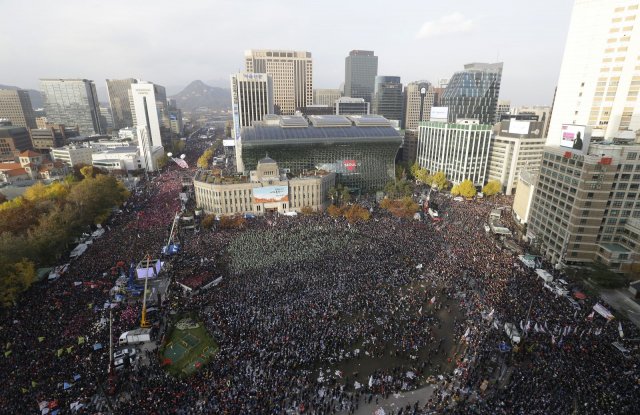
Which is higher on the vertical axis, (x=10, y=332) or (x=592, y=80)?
(x=592, y=80)

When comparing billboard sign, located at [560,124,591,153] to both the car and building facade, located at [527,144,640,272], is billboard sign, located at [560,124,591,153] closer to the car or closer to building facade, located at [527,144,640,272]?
building facade, located at [527,144,640,272]

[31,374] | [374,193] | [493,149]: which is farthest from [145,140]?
[493,149]

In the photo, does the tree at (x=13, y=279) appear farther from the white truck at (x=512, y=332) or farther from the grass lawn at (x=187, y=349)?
the white truck at (x=512, y=332)

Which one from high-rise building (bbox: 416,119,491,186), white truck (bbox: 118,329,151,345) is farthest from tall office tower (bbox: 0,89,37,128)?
high-rise building (bbox: 416,119,491,186)

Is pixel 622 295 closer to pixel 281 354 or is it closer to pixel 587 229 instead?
pixel 587 229

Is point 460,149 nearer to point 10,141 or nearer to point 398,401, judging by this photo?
point 398,401

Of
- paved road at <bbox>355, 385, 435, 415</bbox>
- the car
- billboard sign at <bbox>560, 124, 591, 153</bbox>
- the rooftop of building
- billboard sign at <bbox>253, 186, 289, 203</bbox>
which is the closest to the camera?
paved road at <bbox>355, 385, 435, 415</bbox>

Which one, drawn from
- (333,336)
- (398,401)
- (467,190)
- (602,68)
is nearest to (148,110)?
(467,190)
